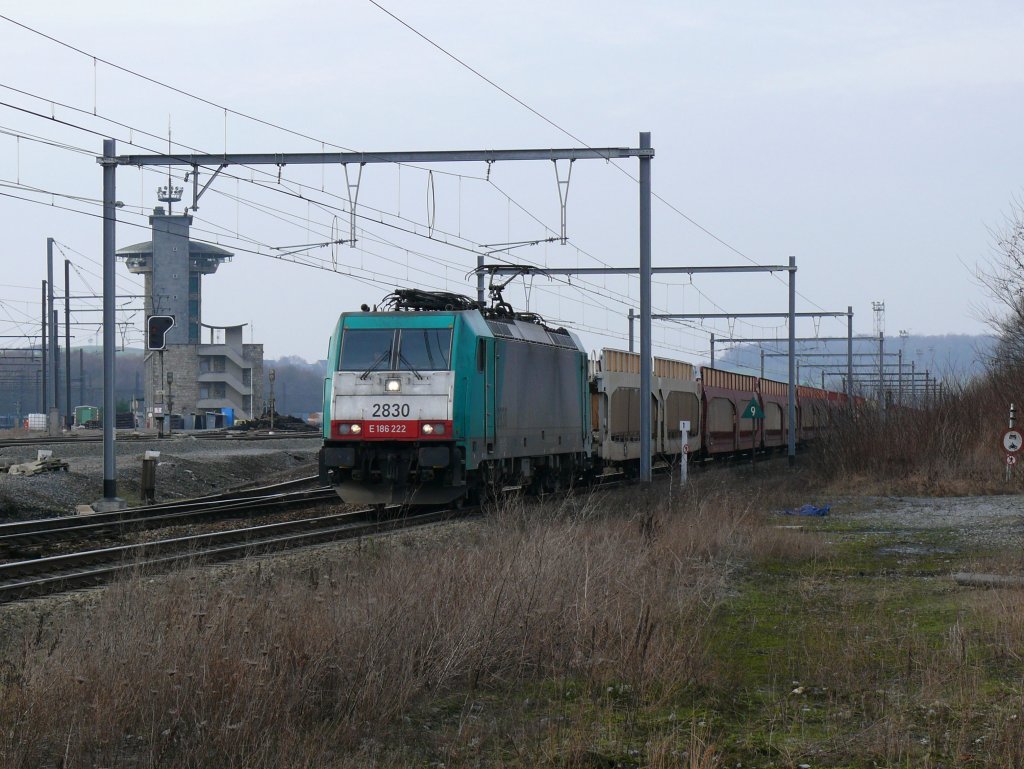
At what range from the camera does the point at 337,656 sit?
24.7 ft

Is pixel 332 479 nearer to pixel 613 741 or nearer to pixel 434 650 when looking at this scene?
pixel 434 650

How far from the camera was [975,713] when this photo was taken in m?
7.24

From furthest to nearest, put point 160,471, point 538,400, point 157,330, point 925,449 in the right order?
point 925,449
point 160,471
point 157,330
point 538,400

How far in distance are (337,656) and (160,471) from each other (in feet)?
77.3

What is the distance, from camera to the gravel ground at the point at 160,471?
77.6 ft

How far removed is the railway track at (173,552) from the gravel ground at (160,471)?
6.47 metres

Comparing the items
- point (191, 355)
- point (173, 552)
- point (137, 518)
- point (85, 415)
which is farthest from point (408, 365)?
point (191, 355)

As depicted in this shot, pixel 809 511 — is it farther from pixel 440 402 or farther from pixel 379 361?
pixel 379 361

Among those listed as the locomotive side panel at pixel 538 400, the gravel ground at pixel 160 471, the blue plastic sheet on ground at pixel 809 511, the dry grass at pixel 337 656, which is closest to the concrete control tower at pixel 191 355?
the gravel ground at pixel 160 471

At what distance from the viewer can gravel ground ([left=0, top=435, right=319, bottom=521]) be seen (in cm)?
2364

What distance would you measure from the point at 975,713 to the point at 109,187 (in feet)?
58.4

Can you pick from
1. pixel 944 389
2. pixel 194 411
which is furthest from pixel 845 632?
pixel 194 411

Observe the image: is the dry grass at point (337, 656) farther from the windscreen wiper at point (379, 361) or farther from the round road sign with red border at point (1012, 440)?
the round road sign with red border at point (1012, 440)

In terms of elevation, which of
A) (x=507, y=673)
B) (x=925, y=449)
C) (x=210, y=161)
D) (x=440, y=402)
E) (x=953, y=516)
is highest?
(x=210, y=161)
